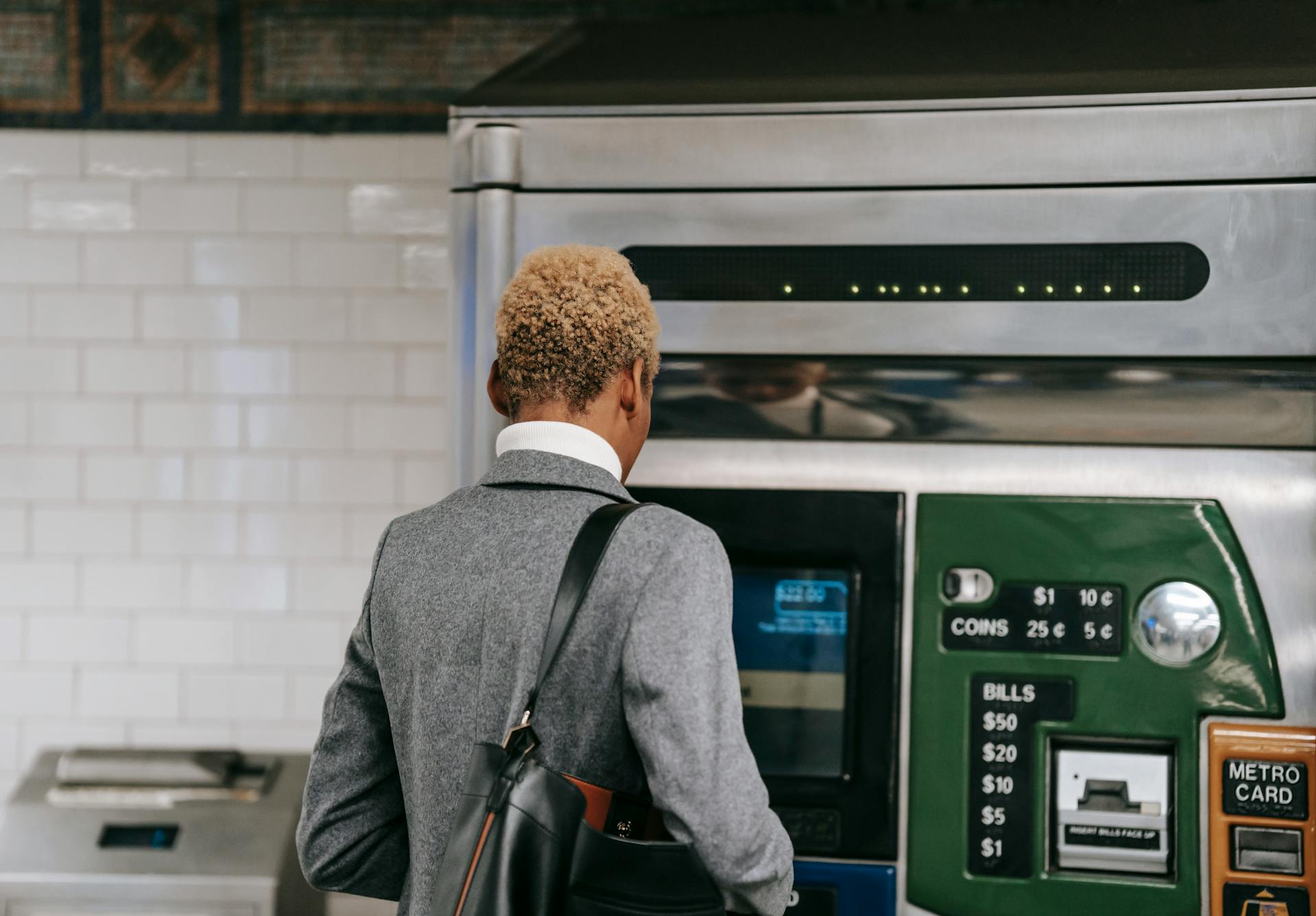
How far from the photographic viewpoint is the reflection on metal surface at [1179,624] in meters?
1.38

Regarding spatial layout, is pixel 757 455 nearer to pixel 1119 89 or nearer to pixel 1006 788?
pixel 1006 788

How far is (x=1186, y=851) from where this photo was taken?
4.49 ft

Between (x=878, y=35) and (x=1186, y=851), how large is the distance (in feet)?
3.61

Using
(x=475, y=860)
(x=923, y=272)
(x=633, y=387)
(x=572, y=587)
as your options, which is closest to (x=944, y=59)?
(x=923, y=272)

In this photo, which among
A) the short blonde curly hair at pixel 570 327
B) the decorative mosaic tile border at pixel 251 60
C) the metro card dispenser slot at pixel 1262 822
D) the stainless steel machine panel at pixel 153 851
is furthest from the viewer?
the decorative mosaic tile border at pixel 251 60

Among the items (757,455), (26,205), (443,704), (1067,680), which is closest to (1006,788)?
(1067,680)

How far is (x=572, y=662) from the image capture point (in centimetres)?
101

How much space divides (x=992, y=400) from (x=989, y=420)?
2 centimetres

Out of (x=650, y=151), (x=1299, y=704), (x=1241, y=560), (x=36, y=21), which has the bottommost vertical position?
(x=1299, y=704)

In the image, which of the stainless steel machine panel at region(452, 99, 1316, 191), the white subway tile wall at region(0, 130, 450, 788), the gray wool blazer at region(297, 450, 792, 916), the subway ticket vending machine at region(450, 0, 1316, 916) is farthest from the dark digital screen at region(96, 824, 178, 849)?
the stainless steel machine panel at region(452, 99, 1316, 191)

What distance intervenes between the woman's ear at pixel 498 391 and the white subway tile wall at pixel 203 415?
135 centimetres

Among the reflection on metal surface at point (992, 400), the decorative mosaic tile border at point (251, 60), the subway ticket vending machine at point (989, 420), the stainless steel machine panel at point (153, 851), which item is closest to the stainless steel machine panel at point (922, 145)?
the subway ticket vending machine at point (989, 420)

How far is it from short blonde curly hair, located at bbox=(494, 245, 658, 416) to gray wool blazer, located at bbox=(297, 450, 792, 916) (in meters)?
0.07

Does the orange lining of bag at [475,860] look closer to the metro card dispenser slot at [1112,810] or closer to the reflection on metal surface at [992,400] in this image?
the reflection on metal surface at [992,400]
